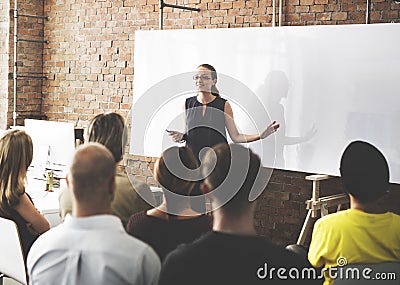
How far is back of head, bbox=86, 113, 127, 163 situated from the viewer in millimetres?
2332

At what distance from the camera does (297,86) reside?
4.42 meters

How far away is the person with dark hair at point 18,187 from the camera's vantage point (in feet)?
9.89

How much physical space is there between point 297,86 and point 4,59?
11.4 ft

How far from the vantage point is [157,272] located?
2.01m

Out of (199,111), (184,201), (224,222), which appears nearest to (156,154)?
(199,111)

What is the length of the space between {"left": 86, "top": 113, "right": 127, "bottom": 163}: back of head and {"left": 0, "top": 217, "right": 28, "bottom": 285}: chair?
0.78 meters

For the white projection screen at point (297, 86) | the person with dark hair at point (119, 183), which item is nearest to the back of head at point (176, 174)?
the person with dark hair at point (119, 183)

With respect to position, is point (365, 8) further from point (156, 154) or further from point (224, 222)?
point (224, 222)

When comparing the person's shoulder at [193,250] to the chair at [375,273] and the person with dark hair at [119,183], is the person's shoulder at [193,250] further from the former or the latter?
the chair at [375,273]

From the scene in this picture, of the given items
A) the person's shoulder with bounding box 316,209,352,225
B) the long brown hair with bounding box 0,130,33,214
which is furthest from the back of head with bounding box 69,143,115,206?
the long brown hair with bounding box 0,130,33,214

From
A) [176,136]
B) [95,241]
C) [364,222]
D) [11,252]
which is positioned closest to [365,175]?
[364,222]

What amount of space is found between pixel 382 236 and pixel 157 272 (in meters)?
0.82

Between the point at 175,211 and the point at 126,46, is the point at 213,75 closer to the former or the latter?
the point at 126,46

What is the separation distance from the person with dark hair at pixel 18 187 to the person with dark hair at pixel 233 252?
1.32 meters
